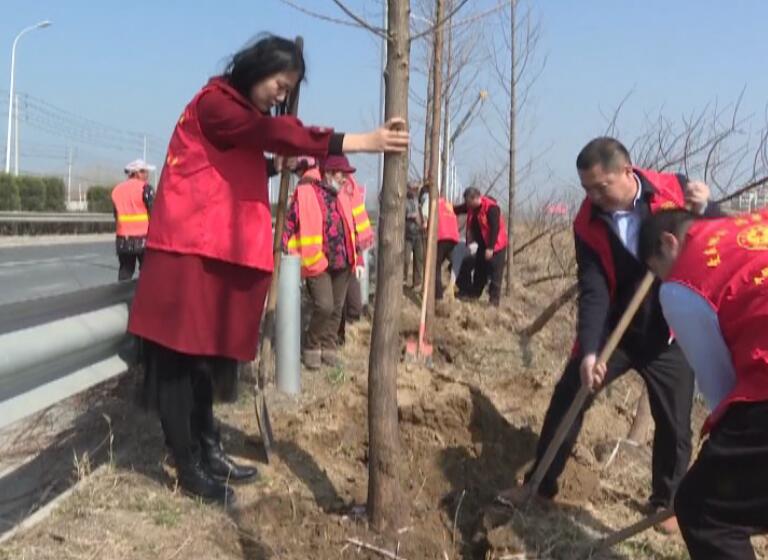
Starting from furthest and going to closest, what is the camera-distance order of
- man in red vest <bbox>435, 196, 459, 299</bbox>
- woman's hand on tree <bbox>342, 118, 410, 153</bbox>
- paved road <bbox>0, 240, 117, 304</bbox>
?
paved road <bbox>0, 240, 117, 304</bbox>
man in red vest <bbox>435, 196, 459, 299</bbox>
woman's hand on tree <bbox>342, 118, 410, 153</bbox>

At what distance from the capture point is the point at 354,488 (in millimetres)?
4258

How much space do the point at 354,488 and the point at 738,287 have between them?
2.27 metres

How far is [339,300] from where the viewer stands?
7.20 metres

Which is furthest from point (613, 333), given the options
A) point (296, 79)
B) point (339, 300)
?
point (339, 300)

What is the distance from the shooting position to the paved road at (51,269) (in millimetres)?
14008

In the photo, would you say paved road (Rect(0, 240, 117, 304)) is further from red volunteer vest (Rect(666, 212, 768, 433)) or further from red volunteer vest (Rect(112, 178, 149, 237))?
red volunteer vest (Rect(666, 212, 768, 433))

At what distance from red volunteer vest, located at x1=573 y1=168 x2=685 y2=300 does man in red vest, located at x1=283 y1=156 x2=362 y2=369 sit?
288 cm

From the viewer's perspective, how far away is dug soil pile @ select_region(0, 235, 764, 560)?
11.5 ft

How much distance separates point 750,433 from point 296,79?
2.18 meters

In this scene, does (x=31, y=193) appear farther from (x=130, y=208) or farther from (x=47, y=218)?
(x=130, y=208)

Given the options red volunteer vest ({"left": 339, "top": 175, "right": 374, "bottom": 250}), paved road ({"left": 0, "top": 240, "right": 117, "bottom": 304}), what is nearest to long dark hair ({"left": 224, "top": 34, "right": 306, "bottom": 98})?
red volunteer vest ({"left": 339, "top": 175, "right": 374, "bottom": 250})

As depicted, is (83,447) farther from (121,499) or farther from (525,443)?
(525,443)

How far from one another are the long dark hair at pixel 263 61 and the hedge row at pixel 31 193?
103ft

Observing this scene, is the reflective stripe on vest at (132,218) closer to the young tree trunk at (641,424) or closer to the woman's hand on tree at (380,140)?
the young tree trunk at (641,424)
